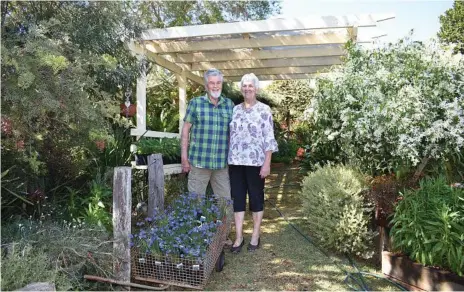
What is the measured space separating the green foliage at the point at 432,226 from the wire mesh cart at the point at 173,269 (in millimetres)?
1624

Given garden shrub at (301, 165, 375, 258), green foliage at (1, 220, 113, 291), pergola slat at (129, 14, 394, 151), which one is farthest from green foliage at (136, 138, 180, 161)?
garden shrub at (301, 165, 375, 258)

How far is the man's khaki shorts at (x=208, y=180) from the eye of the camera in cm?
405

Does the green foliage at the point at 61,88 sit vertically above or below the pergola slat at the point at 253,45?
below

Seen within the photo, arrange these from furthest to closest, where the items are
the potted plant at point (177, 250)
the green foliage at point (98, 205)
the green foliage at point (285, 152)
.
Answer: the green foliage at point (285, 152)
the green foliage at point (98, 205)
the potted plant at point (177, 250)

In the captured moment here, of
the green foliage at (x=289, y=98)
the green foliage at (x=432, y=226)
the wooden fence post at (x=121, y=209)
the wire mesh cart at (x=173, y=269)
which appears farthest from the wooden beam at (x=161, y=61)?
the green foliage at (x=289, y=98)

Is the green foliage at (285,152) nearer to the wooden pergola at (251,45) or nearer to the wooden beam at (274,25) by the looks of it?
the wooden pergola at (251,45)

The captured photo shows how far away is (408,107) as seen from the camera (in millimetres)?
3846

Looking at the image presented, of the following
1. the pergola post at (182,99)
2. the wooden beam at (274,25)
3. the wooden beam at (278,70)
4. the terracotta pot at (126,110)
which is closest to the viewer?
the wooden beam at (274,25)

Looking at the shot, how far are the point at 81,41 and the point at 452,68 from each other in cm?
376

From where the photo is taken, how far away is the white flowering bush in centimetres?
389

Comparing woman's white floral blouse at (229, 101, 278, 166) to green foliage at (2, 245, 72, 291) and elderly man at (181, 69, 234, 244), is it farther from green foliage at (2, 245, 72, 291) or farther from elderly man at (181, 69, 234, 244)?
green foliage at (2, 245, 72, 291)

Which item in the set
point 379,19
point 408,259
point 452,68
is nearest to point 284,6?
point 379,19

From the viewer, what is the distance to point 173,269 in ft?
10.2

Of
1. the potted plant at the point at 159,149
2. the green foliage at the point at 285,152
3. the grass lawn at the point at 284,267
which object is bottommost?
the grass lawn at the point at 284,267
